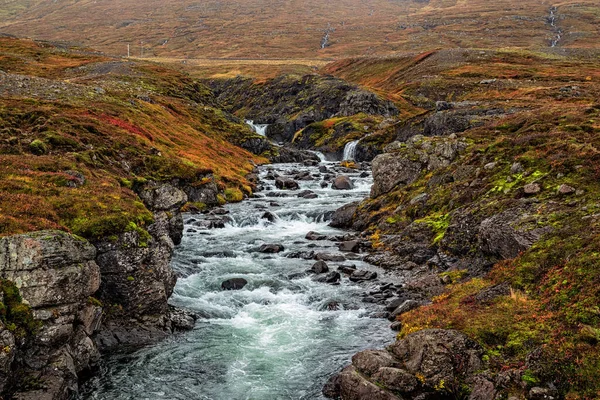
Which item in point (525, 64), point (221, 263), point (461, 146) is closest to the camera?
point (221, 263)

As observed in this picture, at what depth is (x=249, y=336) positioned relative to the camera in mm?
24094

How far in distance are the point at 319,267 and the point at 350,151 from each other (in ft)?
222

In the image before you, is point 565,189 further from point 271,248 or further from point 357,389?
point 271,248

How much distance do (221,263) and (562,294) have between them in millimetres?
24152

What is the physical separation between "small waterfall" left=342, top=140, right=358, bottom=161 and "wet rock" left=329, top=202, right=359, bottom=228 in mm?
49193

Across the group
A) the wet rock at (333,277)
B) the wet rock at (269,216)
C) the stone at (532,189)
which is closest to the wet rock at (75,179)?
the wet rock at (333,277)

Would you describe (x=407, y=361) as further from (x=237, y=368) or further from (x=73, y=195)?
(x=73, y=195)

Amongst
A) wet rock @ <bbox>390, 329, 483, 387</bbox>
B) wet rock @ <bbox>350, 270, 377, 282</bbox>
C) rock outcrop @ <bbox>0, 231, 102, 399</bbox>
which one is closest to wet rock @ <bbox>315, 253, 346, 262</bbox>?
wet rock @ <bbox>350, 270, 377, 282</bbox>

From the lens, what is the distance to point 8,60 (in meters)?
102

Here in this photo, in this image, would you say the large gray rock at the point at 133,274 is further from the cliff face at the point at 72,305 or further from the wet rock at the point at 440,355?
the wet rock at the point at 440,355

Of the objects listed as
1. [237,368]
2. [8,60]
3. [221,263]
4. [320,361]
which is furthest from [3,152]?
[8,60]

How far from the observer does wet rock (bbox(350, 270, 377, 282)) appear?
31.1 metres

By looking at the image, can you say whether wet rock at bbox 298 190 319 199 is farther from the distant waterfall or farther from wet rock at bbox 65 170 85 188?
the distant waterfall

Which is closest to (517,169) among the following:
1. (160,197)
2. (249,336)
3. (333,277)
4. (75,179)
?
(333,277)
